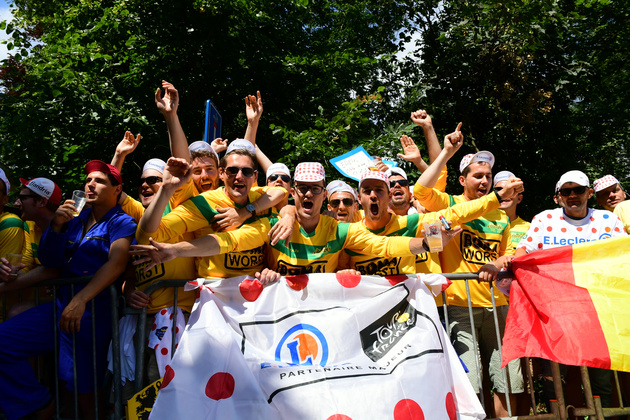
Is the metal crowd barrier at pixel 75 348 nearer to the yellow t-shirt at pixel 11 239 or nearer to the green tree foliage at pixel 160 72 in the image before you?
the yellow t-shirt at pixel 11 239

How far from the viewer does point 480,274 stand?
13.7ft

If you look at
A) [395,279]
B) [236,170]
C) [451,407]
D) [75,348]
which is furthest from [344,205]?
[75,348]

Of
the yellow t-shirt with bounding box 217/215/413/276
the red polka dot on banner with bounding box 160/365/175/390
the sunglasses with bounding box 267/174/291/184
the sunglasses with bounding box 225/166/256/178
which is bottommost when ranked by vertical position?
the red polka dot on banner with bounding box 160/365/175/390

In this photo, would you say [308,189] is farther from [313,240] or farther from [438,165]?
[438,165]

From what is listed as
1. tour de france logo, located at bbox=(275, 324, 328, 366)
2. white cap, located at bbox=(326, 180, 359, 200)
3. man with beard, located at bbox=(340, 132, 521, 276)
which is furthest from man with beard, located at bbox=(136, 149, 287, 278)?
white cap, located at bbox=(326, 180, 359, 200)

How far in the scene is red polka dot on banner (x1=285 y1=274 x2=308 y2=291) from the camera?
3785 mm

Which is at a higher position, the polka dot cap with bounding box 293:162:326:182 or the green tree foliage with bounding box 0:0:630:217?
the green tree foliage with bounding box 0:0:630:217

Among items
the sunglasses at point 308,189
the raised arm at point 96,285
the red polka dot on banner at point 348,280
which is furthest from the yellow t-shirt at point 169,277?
the red polka dot on banner at point 348,280

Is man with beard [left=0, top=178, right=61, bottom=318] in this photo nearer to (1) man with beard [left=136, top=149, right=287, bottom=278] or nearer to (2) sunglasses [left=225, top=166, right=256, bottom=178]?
(1) man with beard [left=136, top=149, right=287, bottom=278]

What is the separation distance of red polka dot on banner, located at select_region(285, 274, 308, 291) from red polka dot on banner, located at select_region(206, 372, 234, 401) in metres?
0.82

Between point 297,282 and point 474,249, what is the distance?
6.07ft

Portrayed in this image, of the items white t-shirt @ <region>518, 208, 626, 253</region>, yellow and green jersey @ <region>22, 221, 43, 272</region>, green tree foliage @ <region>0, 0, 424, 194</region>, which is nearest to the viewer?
white t-shirt @ <region>518, 208, 626, 253</region>

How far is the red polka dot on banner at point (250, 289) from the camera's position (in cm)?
371

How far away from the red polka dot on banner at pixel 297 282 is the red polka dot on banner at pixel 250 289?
0.23m
